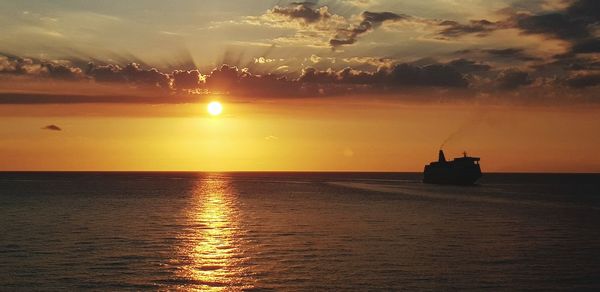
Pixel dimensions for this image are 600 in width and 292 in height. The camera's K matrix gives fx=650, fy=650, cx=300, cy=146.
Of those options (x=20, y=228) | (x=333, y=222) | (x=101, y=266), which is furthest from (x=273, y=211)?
(x=101, y=266)

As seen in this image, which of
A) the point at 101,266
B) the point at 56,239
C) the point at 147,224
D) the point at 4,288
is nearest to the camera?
the point at 4,288

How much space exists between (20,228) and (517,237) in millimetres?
54448

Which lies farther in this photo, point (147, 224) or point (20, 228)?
point (147, 224)

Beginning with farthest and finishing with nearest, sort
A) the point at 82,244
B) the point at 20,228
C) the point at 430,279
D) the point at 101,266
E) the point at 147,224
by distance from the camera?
the point at 147,224 < the point at 20,228 < the point at 82,244 < the point at 101,266 < the point at 430,279

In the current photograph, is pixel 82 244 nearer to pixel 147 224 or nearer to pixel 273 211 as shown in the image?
pixel 147 224

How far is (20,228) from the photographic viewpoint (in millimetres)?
74000

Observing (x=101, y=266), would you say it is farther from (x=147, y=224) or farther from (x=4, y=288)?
(x=147, y=224)

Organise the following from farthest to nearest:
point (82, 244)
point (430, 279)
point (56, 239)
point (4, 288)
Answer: point (56, 239), point (82, 244), point (430, 279), point (4, 288)

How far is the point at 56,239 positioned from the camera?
62281 mm

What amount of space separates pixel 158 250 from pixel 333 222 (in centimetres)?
3267

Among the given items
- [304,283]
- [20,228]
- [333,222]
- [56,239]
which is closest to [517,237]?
[333,222]

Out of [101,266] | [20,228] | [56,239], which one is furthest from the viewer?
[20,228]

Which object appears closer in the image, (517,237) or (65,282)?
(65,282)

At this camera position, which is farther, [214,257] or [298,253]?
[298,253]
